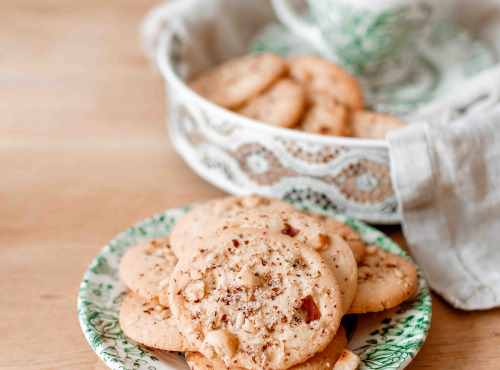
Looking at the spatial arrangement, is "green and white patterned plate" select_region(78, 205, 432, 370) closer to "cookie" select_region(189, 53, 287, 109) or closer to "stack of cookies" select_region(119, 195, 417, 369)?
"stack of cookies" select_region(119, 195, 417, 369)

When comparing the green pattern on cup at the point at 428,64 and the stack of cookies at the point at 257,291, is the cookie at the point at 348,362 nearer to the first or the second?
the stack of cookies at the point at 257,291

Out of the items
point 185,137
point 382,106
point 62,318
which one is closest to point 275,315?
point 62,318

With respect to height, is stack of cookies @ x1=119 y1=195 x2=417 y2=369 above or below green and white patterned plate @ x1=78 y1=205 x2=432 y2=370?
above

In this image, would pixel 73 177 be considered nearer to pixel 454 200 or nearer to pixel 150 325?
pixel 150 325

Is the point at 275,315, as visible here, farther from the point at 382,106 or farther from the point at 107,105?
the point at 107,105

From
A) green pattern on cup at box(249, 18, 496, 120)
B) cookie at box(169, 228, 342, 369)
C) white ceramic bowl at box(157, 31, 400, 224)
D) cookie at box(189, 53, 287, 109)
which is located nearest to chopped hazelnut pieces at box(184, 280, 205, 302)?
cookie at box(169, 228, 342, 369)

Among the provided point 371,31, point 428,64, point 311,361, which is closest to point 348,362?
point 311,361

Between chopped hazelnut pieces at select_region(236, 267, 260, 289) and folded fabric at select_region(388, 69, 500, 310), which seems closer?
chopped hazelnut pieces at select_region(236, 267, 260, 289)
